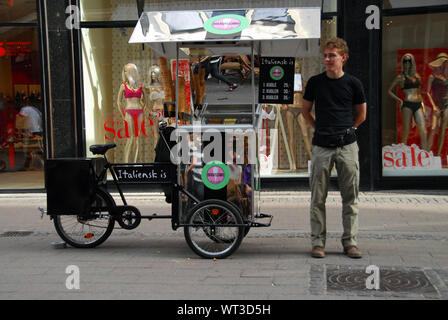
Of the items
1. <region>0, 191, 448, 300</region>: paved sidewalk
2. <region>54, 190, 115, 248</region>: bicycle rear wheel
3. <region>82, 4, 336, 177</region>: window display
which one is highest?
<region>82, 4, 336, 177</region>: window display

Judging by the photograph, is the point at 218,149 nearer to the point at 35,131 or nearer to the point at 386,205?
the point at 386,205

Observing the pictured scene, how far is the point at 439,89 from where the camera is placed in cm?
1030

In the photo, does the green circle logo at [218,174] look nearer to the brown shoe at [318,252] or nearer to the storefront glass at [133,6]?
the brown shoe at [318,252]

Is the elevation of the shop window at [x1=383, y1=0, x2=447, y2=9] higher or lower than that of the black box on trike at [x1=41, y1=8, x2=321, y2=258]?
higher

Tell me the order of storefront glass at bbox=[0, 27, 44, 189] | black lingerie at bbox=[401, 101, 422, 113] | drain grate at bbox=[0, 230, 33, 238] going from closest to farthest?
drain grate at bbox=[0, 230, 33, 238], black lingerie at bbox=[401, 101, 422, 113], storefront glass at bbox=[0, 27, 44, 189]

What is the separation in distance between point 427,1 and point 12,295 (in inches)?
336

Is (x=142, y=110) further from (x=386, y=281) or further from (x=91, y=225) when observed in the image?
(x=386, y=281)

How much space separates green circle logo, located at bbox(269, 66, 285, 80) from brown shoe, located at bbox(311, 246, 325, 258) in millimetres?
1876

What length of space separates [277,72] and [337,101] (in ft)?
2.58

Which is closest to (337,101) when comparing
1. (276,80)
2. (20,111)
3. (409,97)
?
(276,80)

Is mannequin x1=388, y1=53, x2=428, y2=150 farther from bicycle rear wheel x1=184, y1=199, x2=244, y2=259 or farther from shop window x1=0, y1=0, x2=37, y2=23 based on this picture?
shop window x1=0, y1=0, x2=37, y2=23

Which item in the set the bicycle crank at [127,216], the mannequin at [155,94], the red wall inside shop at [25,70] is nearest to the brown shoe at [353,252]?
the bicycle crank at [127,216]

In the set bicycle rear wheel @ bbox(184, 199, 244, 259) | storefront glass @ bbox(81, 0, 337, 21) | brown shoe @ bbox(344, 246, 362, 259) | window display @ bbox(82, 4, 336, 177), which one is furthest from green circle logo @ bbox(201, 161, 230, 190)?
storefront glass @ bbox(81, 0, 337, 21)

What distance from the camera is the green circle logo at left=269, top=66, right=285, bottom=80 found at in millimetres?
6117
